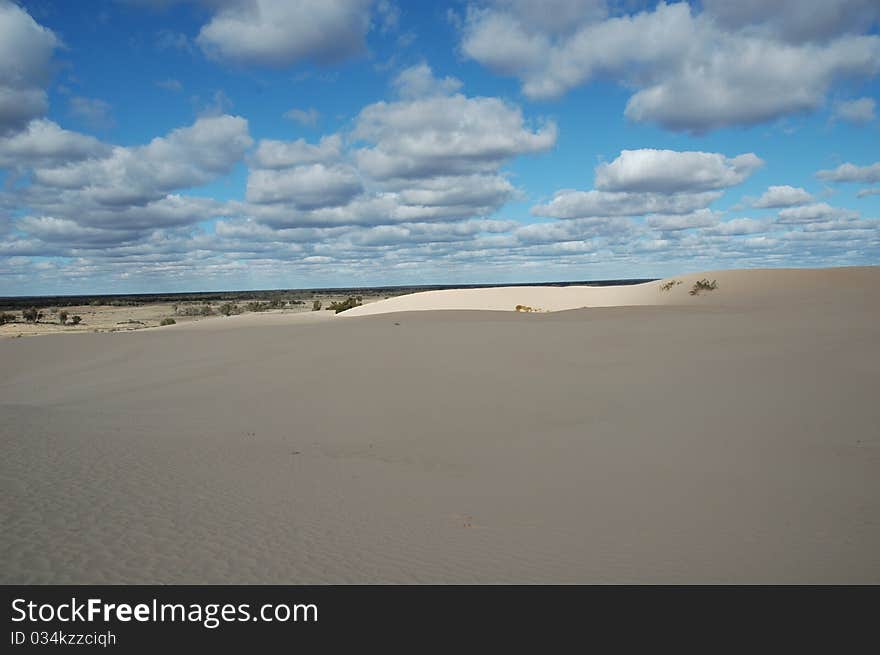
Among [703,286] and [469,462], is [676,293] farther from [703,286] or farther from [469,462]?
[469,462]

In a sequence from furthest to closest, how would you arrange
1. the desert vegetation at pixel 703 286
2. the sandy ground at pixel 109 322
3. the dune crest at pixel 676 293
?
1. the sandy ground at pixel 109 322
2. the desert vegetation at pixel 703 286
3. the dune crest at pixel 676 293

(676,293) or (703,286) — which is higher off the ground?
(703,286)

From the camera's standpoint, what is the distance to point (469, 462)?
9.65m

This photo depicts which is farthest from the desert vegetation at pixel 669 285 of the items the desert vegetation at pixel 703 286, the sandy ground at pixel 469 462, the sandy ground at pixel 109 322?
the sandy ground at pixel 109 322

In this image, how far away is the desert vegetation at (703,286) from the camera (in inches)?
1367

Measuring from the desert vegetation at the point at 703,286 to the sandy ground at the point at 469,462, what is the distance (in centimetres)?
1530
